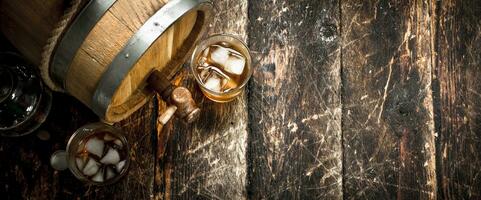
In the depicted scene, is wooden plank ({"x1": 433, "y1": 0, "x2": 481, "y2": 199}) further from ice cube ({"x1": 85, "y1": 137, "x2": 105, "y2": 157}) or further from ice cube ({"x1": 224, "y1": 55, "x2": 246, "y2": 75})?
ice cube ({"x1": 85, "y1": 137, "x2": 105, "y2": 157})

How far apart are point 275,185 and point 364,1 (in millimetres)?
831

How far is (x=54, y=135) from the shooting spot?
1.79 meters

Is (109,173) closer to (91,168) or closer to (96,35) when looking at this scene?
(91,168)

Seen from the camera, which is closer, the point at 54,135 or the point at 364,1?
the point at 54,135

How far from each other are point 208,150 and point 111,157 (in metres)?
0.37

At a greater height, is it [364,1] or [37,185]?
[364,1]

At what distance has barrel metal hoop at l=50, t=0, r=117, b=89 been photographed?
1223 mm

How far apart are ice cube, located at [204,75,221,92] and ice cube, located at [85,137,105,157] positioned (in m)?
0.44

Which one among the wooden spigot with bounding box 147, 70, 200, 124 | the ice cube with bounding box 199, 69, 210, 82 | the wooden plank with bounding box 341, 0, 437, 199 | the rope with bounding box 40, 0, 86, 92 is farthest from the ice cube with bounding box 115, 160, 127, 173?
the wooden plank with bounding box 341, 0, 437, 199

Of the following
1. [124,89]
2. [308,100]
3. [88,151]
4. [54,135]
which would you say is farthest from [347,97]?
[54,135]

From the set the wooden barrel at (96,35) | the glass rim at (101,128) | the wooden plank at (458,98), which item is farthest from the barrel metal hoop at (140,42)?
the wooden plank at (458,98)

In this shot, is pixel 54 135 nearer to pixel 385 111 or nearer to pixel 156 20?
pixel 156 20

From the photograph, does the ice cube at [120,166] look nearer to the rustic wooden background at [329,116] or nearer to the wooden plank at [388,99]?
the rustic wooden background at [329,116]

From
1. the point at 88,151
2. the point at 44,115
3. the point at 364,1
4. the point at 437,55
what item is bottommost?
the point at 88,151
